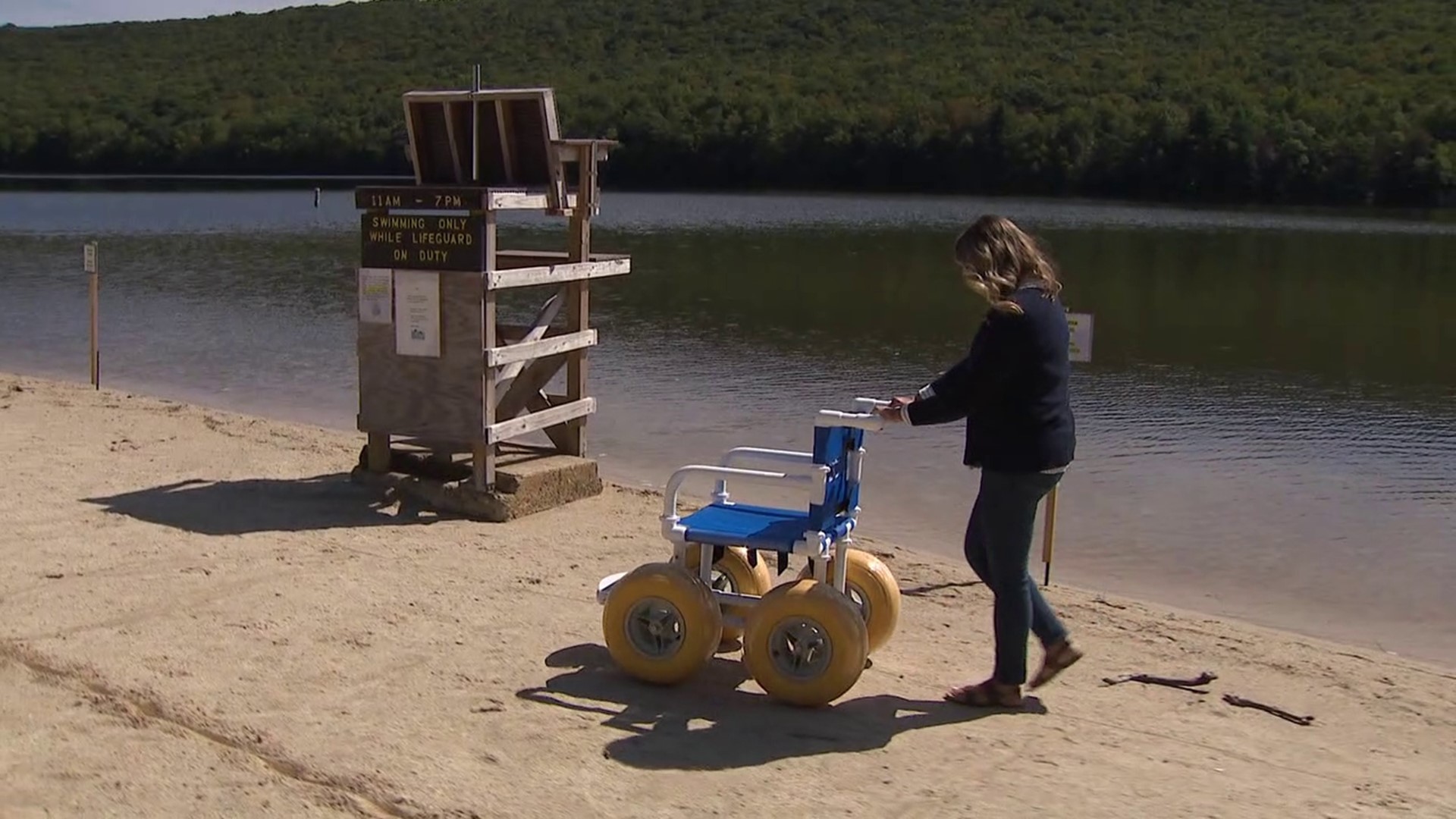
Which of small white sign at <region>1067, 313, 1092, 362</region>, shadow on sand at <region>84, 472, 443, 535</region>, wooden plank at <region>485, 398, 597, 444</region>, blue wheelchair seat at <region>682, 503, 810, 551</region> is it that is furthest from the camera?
wooden plank at <region>485, 398, 597, 444</region>

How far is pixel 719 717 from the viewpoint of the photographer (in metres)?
5.57

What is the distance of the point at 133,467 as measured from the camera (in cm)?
992

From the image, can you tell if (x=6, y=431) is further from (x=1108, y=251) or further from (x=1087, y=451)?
(x=1108, y=251)

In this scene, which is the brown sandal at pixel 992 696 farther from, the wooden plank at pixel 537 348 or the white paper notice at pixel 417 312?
the white paper notice at pixel 417 312

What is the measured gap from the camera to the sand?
4.82 metres

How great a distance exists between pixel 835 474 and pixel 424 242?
377 centimetres

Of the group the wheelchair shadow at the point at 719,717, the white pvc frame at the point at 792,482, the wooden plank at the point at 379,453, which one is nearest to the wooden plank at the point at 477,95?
the wooden plank at the point at 379,453

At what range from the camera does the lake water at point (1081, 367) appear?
961cm

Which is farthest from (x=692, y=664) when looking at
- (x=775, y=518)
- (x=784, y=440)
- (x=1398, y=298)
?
(x=1398, y=298)

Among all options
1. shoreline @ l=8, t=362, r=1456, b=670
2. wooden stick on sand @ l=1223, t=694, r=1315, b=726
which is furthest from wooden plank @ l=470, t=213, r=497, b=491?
wooden stick on sand @ l=1223, t=694, r=1315, b=726

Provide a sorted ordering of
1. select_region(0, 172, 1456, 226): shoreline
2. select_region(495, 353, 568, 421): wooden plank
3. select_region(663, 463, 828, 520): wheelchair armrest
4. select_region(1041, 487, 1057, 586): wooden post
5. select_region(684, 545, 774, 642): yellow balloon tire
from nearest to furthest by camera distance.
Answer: select_region(663, 463, 828, 520): wheelchair armrest
select_region(684, 545, 774, 642): yellow balloon tire
select_region(1041, 487, 1057, 586): wooden post
select_region(495, 353, 568, 421): wooden plank
select_region(0, 172, 1456, 226): shoreline

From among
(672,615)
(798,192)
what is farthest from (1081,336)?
(798,192)

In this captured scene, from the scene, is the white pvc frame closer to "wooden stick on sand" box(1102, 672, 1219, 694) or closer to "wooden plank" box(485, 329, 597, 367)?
"wooden stick on sand" box(1102, 672, 1219, 694)

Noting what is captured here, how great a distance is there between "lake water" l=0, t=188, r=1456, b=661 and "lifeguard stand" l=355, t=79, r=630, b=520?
2.32 m
